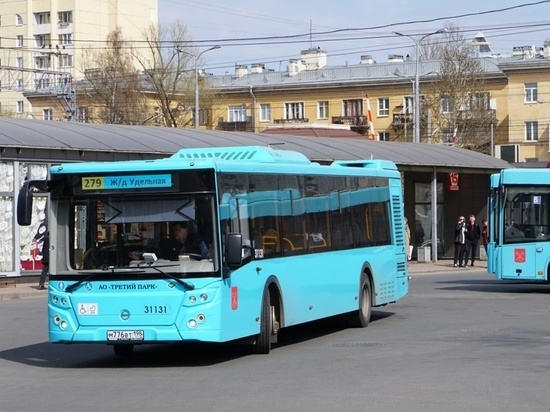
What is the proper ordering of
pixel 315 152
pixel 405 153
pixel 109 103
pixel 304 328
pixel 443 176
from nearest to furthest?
pixel 304 328 → pixel 315 152 → pixel 405 153 → pixel 443 176 → pixel 109 103

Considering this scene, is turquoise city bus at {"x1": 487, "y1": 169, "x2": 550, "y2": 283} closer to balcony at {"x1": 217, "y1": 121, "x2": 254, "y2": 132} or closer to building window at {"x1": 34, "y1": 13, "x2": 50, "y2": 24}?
balcony at {"x1": 217, "y1": 121, "x2": 254, "y2": 132}

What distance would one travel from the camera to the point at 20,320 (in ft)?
74.9

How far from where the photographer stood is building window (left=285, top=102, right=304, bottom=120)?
3981 inches

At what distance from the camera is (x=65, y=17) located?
120500mm

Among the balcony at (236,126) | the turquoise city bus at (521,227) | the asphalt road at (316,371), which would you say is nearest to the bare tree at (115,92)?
the balcony at (236,126)

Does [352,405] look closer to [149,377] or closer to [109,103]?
[149,377]

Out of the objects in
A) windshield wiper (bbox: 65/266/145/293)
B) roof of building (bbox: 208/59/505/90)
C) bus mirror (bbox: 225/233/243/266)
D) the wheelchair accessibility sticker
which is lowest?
the wheelchair accessibility sticker

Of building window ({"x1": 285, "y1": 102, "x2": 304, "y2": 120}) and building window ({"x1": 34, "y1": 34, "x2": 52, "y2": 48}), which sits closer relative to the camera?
building window ({"x1": 285, "y1": 102, "x2": 304, "y2": 120})

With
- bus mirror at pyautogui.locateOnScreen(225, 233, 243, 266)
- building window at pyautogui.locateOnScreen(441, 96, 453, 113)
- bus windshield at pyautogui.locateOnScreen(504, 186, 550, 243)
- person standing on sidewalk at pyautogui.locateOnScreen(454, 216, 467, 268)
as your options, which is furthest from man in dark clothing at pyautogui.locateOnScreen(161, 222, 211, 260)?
building window at pyautogui.locateOnScreen(441, 96, 453, 113)

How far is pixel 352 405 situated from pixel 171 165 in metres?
4.82

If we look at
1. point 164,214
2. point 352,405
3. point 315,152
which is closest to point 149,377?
point 164,214

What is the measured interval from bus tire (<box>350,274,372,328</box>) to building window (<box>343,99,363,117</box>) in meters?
76.7

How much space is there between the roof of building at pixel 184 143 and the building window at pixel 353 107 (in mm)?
45515

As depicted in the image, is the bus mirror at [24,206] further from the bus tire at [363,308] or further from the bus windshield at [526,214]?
the bus windshield at [526,214]
